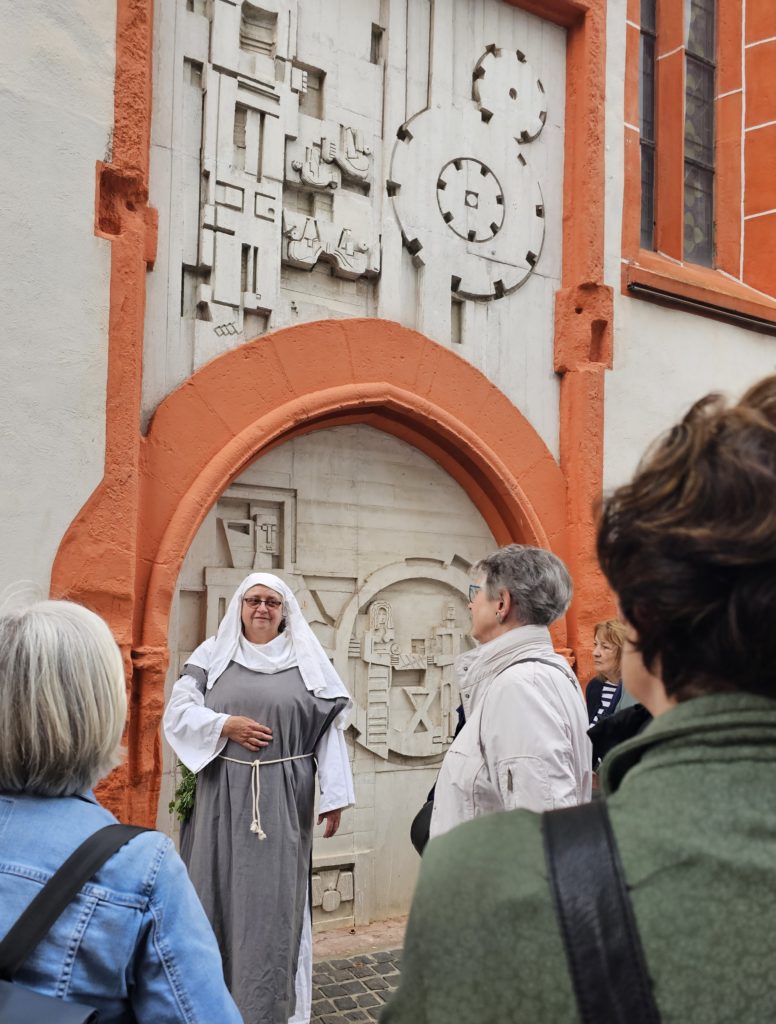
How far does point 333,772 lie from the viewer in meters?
4.06

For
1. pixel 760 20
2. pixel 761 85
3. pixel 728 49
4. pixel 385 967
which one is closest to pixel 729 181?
pixel 761 85

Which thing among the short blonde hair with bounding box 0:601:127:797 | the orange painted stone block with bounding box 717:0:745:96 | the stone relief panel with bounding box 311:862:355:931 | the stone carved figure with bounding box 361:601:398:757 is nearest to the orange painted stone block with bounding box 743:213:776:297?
the orange painted stone block with bounding box 717:0:745:96

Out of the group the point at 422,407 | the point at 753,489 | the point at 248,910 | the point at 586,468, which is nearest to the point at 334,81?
the point at 422,407

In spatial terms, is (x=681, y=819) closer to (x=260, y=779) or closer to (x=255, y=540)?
(x=260, y=779)

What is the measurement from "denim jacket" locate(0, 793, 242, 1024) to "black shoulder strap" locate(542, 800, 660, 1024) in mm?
837

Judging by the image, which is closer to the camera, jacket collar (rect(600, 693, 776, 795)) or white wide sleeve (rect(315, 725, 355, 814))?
jacket collar (rect(600, 693, 776, 795))

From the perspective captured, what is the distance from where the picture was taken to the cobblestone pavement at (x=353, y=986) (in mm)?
4227

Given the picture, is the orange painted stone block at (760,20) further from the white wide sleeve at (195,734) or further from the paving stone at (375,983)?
the paving stone at (375,983)

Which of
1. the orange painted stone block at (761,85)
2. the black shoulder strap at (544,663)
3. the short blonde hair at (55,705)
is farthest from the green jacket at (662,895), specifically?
the orange painted stone block at (761,85)

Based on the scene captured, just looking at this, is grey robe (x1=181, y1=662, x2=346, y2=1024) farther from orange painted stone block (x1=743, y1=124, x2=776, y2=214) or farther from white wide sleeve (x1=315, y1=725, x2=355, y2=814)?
orange painted stone block (x1=743, y1=124, x2=776, y2=214)

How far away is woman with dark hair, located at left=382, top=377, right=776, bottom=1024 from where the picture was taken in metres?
0.77

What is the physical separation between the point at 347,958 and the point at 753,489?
4657 millimetres

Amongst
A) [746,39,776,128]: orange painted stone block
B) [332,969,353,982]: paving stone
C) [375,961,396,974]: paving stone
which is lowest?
[375,961,396,974]: paving stone

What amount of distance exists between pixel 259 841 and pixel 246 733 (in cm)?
41
